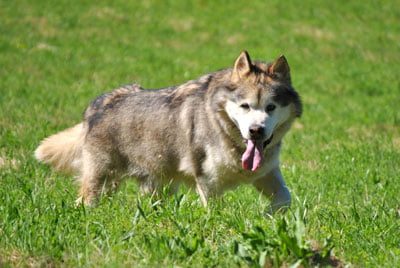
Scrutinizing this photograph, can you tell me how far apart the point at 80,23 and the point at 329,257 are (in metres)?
15.2

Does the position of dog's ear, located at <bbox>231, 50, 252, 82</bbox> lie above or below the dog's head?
above

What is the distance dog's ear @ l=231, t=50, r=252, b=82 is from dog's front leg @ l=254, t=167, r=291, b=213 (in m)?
0.89

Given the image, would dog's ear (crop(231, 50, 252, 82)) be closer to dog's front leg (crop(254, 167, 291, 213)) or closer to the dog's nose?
the dog's nose

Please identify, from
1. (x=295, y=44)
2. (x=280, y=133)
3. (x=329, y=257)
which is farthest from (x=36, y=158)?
(x=295, y=44)

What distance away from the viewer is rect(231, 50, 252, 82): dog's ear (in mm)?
6254

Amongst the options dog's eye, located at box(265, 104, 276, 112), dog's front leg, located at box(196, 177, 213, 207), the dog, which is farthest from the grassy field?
dog's eye, located at box(265, 104, 276, 112)

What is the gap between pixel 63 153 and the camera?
24.3 ft

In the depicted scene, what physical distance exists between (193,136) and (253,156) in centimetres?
67

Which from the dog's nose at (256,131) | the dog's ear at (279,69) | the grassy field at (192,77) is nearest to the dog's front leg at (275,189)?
the grassy field at (192,77)

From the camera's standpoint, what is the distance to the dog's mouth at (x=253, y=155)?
20.1ft

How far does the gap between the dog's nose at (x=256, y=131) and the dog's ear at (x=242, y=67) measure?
559mm

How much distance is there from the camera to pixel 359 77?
15477 millimetres

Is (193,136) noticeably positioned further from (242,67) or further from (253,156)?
(242,67)

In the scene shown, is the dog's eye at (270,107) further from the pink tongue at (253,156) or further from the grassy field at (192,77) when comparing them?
the grassy field at (192,77)
